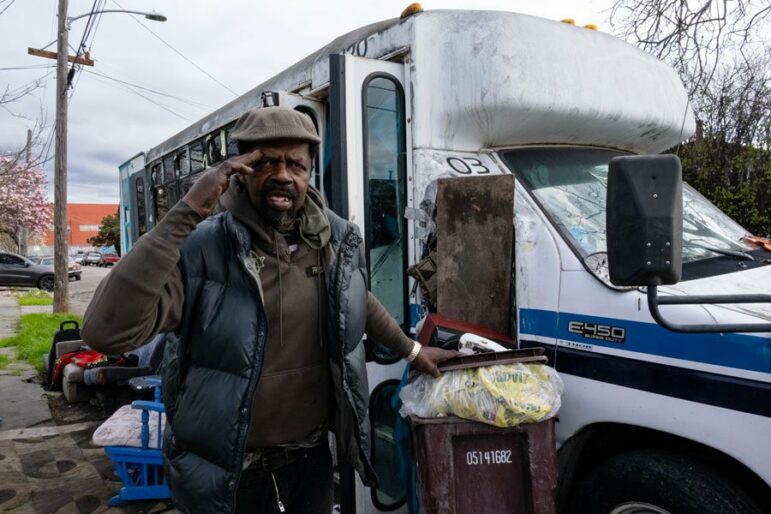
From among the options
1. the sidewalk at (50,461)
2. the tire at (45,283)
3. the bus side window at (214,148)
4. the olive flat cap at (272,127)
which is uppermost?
the bus side window at (214,148)

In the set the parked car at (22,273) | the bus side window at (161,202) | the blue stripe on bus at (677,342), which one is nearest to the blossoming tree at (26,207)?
the parked car at (22,273)

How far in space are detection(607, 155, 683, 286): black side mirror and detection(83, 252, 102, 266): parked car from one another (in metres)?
51.0

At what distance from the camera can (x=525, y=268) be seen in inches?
96.2

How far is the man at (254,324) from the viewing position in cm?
160

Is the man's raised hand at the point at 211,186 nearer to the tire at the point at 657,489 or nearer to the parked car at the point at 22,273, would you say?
the tire at the point at 657,489

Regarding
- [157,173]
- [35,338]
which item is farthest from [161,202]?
[35,338]

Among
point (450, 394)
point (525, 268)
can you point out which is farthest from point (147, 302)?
point (525, 268)

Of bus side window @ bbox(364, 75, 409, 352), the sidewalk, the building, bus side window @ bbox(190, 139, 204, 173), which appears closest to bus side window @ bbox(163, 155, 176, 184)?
bus side window @ bbox(190, 139, 204, 173)

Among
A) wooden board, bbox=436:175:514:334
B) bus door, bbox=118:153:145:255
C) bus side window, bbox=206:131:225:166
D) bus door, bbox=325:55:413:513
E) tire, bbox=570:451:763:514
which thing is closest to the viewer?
tire, bbox=570:451:763:514

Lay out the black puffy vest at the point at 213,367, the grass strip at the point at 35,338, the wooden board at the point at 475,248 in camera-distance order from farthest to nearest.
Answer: the grass strip at the point at 35,338
the wooden board at the point at 475,248
the black puffy vest at the point at 213,367

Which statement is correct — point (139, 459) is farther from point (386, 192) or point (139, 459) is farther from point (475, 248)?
point (475, 248)

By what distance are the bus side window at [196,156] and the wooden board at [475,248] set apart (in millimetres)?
3388

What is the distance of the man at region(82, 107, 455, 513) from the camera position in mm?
1598

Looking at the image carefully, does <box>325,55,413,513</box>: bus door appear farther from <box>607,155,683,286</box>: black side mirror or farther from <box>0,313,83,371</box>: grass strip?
<box>0,313,83,371</box>: grass strip
